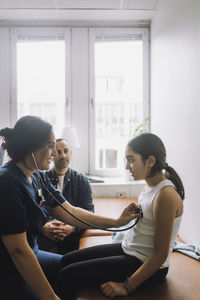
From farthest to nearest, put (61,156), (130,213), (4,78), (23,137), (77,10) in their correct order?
1. (4,78)
2. (77,10)
3. (61,156)
4. (130,213)
5. (23,137)

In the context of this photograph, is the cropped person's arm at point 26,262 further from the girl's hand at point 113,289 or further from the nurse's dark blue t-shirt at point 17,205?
the girl's hand at point 113,289

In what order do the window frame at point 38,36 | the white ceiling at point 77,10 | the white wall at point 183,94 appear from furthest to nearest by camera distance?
the window frame at point 38,36
the white ceiling at point 77,10
the white wall at point 183,94

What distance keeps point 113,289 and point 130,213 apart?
359mm

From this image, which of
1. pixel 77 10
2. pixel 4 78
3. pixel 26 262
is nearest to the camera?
pixel 26 262

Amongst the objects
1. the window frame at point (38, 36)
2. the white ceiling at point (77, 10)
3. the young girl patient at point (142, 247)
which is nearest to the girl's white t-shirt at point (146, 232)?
the young girl patient at point (142, 247)

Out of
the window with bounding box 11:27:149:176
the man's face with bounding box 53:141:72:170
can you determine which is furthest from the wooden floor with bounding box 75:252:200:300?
the window with bounding box 11:27:149:176

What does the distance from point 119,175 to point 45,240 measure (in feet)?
4.29

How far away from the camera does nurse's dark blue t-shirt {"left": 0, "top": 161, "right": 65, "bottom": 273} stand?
0.92m

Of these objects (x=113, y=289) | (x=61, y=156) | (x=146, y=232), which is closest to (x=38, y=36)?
(x=61, y=156)

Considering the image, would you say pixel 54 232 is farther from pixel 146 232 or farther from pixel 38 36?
pixel 38 36

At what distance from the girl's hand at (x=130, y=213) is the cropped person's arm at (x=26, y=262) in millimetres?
493

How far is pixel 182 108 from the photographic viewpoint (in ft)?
5.40

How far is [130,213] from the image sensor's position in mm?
1238

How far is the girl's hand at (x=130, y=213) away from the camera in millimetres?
1168
